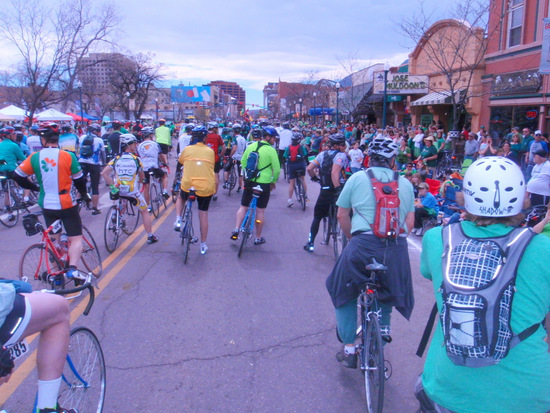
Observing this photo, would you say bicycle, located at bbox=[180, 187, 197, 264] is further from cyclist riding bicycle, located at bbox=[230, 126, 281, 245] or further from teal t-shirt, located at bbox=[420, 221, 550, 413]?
teal t-shirt, located at bbox=[420, 221, 550, 413]

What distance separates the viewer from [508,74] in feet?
60.6

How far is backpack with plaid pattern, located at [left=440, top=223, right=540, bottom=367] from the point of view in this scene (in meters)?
1.92

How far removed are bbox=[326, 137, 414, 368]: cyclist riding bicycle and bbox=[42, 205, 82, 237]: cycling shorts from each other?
3287mm

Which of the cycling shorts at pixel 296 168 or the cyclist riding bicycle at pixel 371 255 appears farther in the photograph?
the cycling shorts at pixel 296 168

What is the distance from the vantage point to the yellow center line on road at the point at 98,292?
371 centimetres

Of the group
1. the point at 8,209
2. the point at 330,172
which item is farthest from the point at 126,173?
the point at 8,209

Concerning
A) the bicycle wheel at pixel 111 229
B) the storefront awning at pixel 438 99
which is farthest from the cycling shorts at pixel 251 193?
the storefront awning at pixel 438 99

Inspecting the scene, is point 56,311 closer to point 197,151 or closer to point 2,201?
point 197,151

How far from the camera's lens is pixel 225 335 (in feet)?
15.2

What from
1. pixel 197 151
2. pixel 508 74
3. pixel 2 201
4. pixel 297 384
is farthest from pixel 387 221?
pixel 508 74

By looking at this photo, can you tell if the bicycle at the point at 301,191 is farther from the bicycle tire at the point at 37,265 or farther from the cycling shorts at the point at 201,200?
the bicycle tire at the point at 37,265

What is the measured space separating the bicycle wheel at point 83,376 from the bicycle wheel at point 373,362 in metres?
1.85

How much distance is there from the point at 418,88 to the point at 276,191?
50.8 ft

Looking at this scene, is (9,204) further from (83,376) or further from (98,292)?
(83,376)
